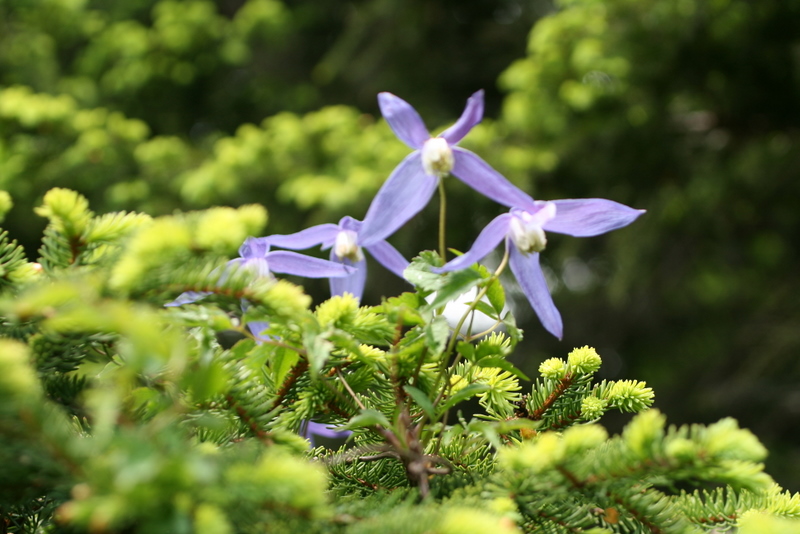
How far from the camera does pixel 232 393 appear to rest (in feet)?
1.64

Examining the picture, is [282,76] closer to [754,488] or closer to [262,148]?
[262,148]

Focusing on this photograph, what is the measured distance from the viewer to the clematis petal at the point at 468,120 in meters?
0.56

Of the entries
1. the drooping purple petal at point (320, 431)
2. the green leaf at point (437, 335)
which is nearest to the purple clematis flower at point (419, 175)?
the green leaf at point (437, 335)

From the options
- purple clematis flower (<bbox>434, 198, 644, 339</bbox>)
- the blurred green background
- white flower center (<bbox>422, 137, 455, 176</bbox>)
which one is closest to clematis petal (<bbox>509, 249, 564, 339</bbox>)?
purple clematis flower (<bbox>434, 198, 644, 339</bbox>)

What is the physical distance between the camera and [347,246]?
69cm

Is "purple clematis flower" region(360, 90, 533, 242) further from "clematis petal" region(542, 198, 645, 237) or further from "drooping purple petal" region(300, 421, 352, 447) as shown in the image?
"drooping purple petal" region(300, 421, 352, 447)

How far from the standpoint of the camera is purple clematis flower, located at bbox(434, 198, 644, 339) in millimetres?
573

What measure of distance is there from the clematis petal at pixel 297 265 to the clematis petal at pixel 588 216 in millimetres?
234

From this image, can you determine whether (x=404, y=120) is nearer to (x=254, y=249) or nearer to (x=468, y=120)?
(x=468, y=120)

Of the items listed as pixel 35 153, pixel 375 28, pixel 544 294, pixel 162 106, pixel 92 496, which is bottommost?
pixel 92 496

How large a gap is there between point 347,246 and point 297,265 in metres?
0.06

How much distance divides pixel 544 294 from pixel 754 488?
0.25m

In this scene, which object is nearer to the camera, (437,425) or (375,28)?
(437,425)

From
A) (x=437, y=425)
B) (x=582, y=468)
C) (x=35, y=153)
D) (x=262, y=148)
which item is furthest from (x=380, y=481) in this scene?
(x=35, y=153)
